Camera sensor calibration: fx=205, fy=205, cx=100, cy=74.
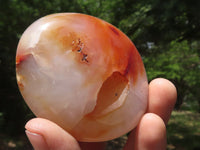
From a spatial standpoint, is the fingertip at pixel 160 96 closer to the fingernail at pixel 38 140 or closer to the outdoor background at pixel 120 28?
the fingernail at pixel 38 140

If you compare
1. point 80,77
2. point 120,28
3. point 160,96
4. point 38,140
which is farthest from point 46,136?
point 120,28

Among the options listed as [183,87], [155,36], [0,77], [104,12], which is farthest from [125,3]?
[183,87]

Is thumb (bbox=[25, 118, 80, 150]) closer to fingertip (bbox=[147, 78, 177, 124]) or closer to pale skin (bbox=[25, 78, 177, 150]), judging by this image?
pale skin (bbox=[25, 78, 177, 150])

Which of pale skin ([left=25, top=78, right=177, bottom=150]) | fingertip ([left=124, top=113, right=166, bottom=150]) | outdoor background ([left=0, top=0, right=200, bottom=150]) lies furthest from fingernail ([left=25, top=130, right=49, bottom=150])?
outdoor background ([left=0, top=0, right=200, bottom=150])

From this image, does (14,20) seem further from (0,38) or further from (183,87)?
(183,87)

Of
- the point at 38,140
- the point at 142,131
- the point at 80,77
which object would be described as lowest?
the point at 142,131

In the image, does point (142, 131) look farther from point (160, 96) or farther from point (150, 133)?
point (160, 96)
